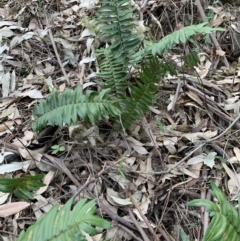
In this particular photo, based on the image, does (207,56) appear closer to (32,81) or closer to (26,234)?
(32,81)

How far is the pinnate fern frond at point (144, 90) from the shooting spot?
2.20 m

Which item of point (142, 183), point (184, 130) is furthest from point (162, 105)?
point (142, 183)

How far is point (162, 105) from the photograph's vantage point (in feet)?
8.31

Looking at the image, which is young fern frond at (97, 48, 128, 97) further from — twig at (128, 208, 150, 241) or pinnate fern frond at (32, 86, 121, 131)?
twig at (128, 208, 150, 241)

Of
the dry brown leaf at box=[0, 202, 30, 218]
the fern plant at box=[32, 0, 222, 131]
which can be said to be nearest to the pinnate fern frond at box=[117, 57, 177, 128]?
the fern plant at box=[32, 0, 222, 131]

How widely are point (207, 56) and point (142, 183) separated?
109 centimetres

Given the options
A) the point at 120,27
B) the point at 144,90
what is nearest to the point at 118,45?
the point at 120,27

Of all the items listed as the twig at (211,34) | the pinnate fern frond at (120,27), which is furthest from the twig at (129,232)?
the twig at (211,34)

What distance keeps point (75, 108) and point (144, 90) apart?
36 centimetres

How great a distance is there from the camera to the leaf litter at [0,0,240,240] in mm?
2079

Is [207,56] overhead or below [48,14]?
below

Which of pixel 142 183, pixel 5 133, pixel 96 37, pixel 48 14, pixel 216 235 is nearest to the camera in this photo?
pixel 216 235

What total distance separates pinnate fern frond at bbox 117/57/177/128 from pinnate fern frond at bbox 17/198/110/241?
734 millimetres

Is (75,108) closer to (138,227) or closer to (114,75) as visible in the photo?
(114,75)
